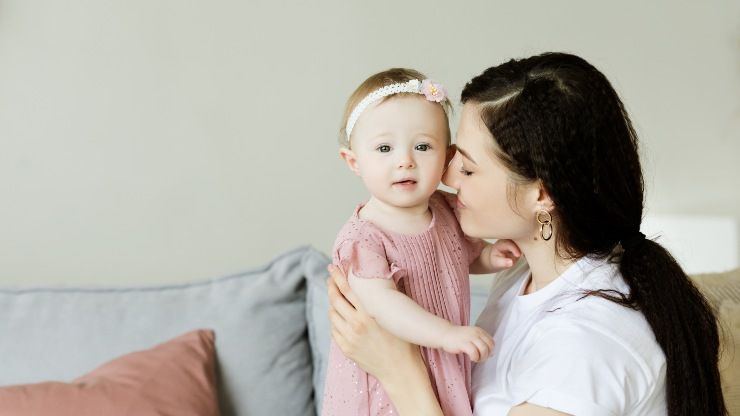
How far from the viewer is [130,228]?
93.1 inches

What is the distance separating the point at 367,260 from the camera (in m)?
1.40

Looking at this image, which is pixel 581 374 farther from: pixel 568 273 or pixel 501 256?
pixel 501 256

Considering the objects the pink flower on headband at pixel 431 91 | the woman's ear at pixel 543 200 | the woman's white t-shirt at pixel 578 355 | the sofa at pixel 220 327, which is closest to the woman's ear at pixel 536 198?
the woman's ear at pixel 543 200

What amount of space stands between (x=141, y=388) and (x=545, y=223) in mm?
950

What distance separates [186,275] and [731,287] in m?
1.46

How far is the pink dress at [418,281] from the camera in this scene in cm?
143

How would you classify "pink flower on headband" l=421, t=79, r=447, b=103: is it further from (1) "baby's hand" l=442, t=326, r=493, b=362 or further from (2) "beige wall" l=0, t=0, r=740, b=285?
(2) "beige wall" l=0, t=0, r=740, b=285

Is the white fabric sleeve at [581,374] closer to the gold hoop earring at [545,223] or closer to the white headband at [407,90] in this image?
the gold hoop earring at [545,223]

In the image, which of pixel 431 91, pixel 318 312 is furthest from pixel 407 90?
pixel 318 312

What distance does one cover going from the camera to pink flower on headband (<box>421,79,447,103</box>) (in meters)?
1.42

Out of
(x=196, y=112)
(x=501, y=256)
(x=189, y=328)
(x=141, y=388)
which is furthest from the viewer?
(x=196, y=112)

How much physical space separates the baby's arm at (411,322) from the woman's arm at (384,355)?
0.18 feet

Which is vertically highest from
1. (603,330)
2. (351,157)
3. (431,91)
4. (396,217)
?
(431,91)

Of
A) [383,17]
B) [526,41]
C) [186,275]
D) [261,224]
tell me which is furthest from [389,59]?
[186,275]
